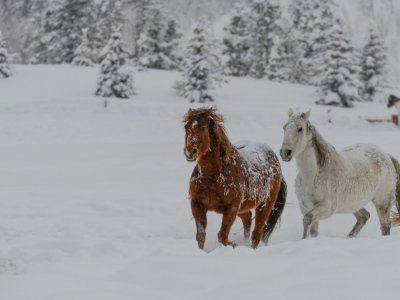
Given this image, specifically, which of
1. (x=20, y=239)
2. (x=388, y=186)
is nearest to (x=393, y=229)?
(x=388, y=186)

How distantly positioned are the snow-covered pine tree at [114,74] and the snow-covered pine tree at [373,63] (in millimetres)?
17710

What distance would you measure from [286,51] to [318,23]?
3.90 meters

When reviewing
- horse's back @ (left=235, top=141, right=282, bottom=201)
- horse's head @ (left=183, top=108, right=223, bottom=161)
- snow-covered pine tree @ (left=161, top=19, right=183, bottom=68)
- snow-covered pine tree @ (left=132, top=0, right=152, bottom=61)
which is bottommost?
horse's back @ (left=235, top=141, right=282, bottom=201)

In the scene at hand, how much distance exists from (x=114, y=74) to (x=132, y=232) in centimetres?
2140

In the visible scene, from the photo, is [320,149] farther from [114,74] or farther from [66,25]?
[66,25]

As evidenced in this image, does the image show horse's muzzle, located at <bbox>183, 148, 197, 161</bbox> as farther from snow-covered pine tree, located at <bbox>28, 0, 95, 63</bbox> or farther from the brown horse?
snow-covered pine tree, located at <bbox>28, 0, 95, 63</bbox>

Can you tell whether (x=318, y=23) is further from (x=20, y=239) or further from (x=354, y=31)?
(x=20, y=239)

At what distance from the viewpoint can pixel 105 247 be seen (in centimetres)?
527

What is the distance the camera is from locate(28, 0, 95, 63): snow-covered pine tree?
39.2 meters

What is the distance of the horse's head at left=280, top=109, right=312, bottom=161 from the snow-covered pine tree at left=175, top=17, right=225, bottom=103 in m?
22.8

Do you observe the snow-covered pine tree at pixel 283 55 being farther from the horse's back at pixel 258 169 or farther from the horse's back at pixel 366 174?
the horse's back at pixel 258 169

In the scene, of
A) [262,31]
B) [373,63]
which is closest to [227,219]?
[373,63]

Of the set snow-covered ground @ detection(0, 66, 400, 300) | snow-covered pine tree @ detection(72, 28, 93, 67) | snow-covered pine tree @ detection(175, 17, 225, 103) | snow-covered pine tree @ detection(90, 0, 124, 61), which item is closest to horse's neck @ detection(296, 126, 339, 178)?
snow-covered ground @ detection(0, 66, 400, 300)

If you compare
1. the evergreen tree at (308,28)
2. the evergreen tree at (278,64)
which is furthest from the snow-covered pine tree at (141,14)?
the evergreen tree at (308,28)
